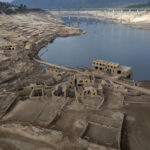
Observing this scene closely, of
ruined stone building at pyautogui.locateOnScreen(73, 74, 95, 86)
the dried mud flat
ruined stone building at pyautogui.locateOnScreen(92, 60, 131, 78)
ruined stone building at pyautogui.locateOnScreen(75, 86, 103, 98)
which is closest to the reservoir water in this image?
ruined stone building at pyautogui.locateOnScreen(92, 60, 131, 78)

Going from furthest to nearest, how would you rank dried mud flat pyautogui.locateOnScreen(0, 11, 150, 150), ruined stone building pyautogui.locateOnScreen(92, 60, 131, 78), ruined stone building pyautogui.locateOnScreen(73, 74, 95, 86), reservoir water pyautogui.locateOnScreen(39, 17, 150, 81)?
1. reservoir water pyautogui.locateOnScreen(39, 17, 150, 81)
2. ruined stone building pyautogui.locateOnScreen(92, 60, 131, 78)
3. ruined stone building pyautogui.locateOnScreen(73, 74, 95, 86)
4. dried mud flat pyautogui.locateOnScreen(0, 11, 150, 150)

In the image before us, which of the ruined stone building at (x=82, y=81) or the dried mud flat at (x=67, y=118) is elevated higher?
the ruined stone building at (x=82, y=81)

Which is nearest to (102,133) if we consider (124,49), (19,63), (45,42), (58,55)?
(19,63)

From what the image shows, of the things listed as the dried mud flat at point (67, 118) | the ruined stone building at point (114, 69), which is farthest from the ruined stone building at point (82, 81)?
the ruined stone building at point (114, 69)

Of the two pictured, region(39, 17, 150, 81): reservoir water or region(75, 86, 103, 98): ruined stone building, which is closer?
region(75, 86, 103, 98): ruined stone building

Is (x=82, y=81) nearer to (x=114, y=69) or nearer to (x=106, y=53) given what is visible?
(x=114, y=69)

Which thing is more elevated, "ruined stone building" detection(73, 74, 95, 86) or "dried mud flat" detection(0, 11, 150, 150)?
"ruined stone building" detection(73, 74, 95, 86)

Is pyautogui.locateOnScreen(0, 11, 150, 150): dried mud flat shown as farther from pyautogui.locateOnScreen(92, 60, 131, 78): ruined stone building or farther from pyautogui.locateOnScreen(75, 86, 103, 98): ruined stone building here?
pyautogui.locateOnScreen(92, 60, 131, 78): ruined stone building

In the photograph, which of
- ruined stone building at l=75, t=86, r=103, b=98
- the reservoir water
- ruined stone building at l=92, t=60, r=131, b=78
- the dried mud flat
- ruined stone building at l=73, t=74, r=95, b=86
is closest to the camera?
the dried mud flat

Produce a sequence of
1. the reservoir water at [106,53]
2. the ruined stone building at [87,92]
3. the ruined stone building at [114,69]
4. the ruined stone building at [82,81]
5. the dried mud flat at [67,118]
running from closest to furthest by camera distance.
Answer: the dried mud flat at [67,118]
the ruined stone building at [87,92]
the ruined stone building at [82,81]
the ruined stone building at [114,69]
the reservoir water at [106,53]

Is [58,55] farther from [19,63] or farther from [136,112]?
[136,112]

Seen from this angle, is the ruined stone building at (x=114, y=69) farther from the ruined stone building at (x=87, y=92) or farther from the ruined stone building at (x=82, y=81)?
the ruined stone building at (x=87, y=92)
